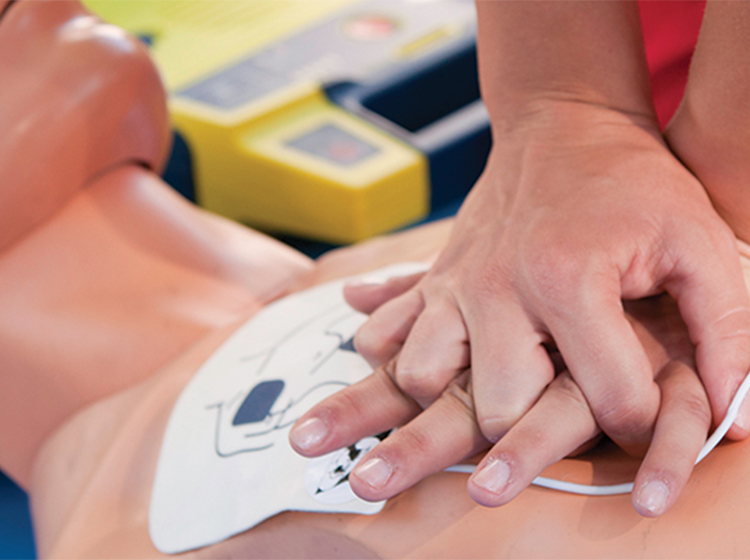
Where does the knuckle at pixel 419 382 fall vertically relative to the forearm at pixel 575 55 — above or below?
below

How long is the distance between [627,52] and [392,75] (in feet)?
3.07

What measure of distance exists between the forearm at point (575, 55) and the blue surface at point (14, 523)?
754 mm

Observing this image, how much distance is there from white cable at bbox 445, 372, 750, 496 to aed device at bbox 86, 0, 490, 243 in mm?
832

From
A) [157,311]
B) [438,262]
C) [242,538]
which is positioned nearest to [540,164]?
[438,262]

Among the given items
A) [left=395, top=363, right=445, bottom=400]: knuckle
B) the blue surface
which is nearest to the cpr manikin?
the blue surface

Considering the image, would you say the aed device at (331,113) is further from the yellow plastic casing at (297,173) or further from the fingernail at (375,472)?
the fingernail at (375,472)

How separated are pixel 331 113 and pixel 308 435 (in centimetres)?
103

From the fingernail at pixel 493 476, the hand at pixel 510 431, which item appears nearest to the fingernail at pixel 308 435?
the hand at pixel 510 431

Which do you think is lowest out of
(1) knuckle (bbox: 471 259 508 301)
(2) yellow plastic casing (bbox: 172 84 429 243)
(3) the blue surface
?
(3) the blue surface

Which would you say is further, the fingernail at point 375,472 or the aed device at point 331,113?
the aed device at point 331,113

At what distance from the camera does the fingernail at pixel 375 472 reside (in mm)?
467

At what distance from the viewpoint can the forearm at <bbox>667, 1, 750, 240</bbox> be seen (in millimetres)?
487

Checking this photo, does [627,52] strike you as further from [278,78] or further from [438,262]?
[278,78]

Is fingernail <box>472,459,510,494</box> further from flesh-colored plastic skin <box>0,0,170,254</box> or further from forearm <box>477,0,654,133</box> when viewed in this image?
flesh-colored plastic skin <box>0,0,170,254</box>
